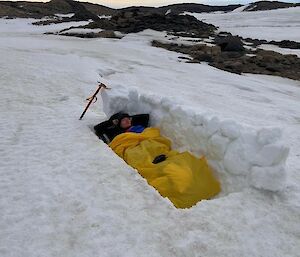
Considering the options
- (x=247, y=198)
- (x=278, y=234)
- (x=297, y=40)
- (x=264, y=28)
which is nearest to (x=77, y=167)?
(x=247, y=198)

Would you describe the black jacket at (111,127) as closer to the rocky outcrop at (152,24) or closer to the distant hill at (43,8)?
the rocky outcrop at (152,24)

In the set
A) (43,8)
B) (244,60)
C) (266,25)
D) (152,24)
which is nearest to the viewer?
(244,60)

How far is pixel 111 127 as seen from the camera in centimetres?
532

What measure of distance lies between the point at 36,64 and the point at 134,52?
644cm

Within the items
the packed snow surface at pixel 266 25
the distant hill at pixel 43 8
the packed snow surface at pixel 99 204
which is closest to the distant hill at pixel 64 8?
the distant hill at pixel 43 8

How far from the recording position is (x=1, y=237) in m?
2.92

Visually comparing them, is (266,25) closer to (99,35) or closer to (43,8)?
(99,35)

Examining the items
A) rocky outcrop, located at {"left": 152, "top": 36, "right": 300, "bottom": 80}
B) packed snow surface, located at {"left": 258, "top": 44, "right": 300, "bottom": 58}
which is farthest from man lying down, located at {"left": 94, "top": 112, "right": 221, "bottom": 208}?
packed snow surface, located at {"left": 258, "top": 44, "right": 300, "bottom": 58}

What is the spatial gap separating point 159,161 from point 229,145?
85 cm

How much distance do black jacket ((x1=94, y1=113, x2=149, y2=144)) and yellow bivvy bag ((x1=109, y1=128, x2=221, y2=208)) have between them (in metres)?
0.33

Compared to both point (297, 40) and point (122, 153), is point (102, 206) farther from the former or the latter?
point (297, 40)

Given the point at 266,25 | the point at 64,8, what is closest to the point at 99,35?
the point at 266,25

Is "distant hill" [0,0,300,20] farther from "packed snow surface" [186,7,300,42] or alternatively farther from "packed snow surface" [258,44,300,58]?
"packed snow surface" [258,44,300,58]

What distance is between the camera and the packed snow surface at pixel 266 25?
26.4 meters
